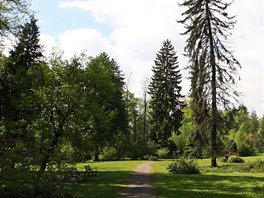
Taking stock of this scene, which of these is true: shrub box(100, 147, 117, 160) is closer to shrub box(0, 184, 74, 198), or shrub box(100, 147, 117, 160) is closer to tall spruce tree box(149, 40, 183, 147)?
tall spruce tree box(149, 40, 183, 147)

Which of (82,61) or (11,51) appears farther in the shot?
(11,51)

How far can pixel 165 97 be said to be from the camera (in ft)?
224

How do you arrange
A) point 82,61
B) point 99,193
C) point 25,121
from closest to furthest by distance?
point 99,193 < point 25,121 < point 82,61

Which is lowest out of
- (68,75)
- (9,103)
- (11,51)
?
(9,103)

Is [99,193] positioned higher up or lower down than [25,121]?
lower down

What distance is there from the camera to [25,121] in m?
21.8

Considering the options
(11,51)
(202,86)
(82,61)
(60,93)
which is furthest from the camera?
(11,51)

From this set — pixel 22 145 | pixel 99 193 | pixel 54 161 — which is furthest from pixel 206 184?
pixel 22 145

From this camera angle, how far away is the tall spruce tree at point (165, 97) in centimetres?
6606

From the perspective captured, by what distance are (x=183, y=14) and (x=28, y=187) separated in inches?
932

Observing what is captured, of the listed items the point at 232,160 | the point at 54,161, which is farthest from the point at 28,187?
the point at 232,160

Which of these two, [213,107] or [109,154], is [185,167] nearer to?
[213,107]

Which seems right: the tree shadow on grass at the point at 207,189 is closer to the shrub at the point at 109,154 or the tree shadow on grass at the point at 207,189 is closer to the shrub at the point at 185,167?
the shrub at the point at 185,167

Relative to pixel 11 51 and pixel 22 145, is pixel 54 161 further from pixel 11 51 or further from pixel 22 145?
pixel 11 51
